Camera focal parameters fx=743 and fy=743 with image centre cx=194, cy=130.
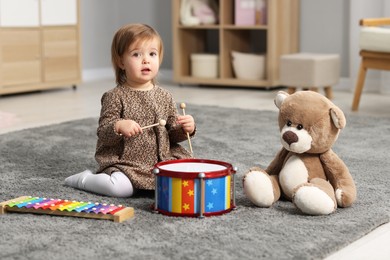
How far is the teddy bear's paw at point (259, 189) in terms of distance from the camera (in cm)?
177

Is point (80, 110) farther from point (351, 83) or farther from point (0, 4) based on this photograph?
point (351, 83)

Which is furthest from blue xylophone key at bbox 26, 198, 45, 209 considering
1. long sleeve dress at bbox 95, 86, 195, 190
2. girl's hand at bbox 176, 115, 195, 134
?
girl's hand at bbox 176, 115, 195, 134

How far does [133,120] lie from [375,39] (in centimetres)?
179

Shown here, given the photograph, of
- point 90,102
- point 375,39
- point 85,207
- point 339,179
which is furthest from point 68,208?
point 90,102

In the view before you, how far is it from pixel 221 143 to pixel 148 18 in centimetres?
278

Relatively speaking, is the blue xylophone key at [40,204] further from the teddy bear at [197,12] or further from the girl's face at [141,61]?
the teddy bear at [197,12]

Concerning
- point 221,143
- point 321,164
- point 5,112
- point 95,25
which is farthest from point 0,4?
point 321,164

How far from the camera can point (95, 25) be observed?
16.9 feet

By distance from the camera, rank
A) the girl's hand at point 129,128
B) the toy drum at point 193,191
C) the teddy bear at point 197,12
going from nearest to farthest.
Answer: the toy drum at point 193,191, the girl's hand at point 129,128, the teddy bear at point 197,12

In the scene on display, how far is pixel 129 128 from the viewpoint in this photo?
1827 millimetres

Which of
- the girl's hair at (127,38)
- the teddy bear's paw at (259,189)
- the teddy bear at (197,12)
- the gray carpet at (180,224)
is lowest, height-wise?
the gray carpet at (180,224)

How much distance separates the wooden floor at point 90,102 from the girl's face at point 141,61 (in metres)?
1.22

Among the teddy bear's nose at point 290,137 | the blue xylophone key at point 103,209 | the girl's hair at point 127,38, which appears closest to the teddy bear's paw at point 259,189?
the teddy bear's nose at point 290,137

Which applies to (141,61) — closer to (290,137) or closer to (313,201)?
(290,137)
